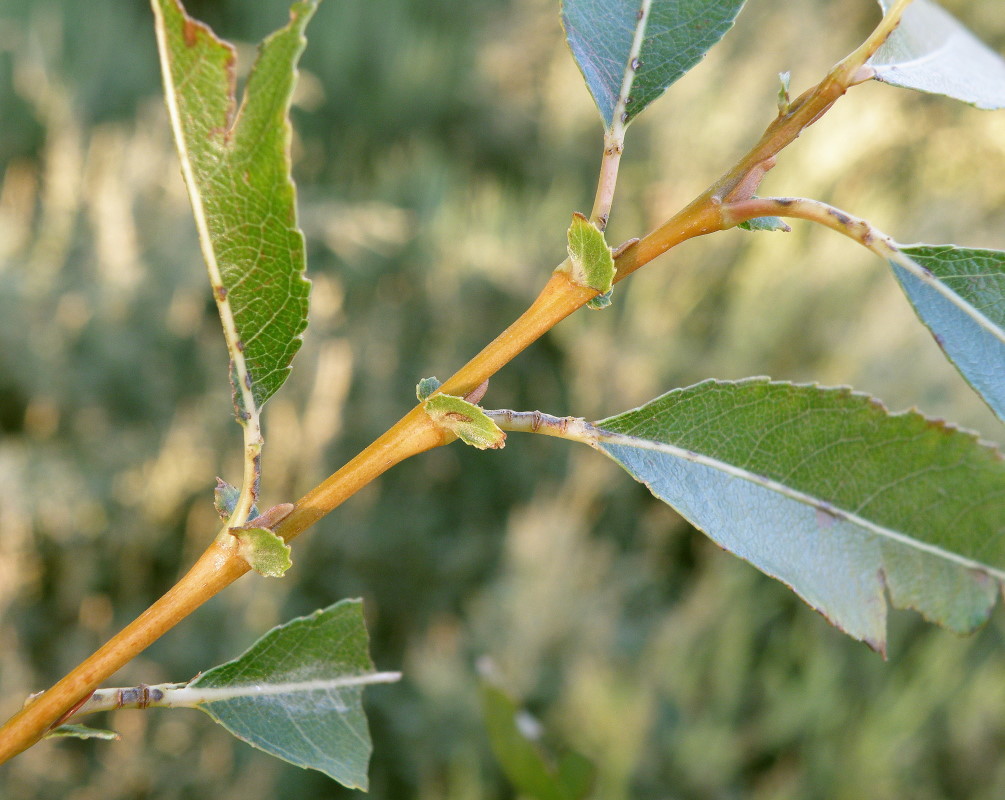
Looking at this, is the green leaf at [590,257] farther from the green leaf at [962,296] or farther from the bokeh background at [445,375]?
the bokeh background at [445,375]

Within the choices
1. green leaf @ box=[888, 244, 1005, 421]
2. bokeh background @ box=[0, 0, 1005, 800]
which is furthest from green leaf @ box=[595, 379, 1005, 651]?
bokeh background @ box=[0, 0, 1005, 800]

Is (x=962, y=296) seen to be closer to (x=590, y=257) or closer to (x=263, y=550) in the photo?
(x=590, y=257)

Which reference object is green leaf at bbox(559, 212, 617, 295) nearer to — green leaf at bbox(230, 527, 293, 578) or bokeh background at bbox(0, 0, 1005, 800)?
green leaf at bbox(230, 527, 293, 578)

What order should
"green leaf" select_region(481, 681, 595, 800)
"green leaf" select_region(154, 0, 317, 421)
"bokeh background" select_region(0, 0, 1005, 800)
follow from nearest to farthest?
"green leaf" select_region(154, 0, 317, 421)
"green leaf" select_region(481, 681, 595, 800)
"bokeh background" select_region(0, 0, 1005, 800)

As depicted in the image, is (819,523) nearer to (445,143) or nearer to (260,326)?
(260,326)

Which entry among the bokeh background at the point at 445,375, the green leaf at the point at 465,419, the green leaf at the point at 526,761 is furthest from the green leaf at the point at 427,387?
the bokeh background at the point at 445,375

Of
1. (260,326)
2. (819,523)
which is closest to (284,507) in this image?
(260,326)
